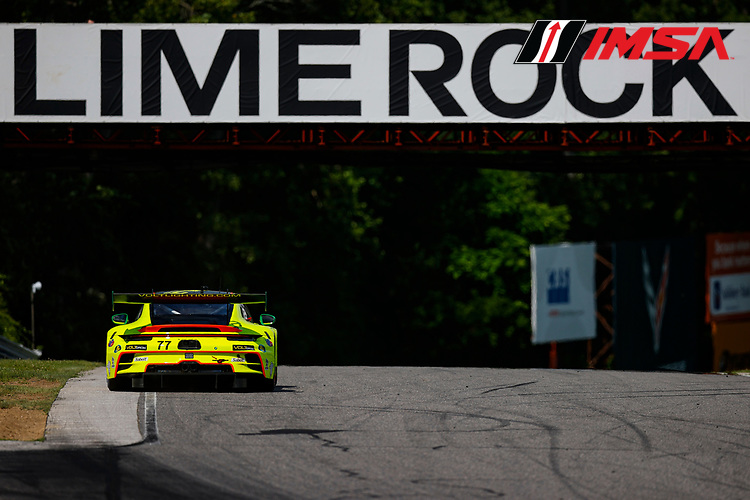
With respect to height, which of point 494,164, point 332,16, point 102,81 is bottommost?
point 494,164

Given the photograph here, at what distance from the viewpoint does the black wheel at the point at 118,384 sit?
16453 millimetres

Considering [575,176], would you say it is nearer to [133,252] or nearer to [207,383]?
[133,252]

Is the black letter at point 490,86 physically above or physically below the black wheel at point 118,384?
above

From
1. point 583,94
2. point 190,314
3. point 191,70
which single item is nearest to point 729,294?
point 583,94

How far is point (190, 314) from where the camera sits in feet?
54.0

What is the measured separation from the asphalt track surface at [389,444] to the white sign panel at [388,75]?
28.9 feet

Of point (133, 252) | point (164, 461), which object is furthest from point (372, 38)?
point (133, 252)

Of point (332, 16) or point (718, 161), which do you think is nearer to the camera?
point (718, 161)

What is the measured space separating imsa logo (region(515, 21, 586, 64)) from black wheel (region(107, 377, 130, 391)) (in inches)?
486

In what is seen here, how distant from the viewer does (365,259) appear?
51.2m

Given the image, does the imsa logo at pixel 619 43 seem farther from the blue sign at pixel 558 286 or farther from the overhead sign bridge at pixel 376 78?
the blue sign at pixel 558 286

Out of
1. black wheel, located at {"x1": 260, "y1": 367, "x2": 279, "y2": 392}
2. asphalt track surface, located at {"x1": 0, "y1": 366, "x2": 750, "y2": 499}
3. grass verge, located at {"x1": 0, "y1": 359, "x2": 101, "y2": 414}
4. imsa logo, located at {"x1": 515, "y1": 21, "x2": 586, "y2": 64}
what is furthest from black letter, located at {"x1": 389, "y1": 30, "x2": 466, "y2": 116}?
black wheel, located at {"x1": 260, "y1": 367, "x2": 279, "y2": 392}

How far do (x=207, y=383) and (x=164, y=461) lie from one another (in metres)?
6.49

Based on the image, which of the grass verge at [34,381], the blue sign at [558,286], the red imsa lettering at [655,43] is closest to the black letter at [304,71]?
the red imsa lettering at [655,43]
